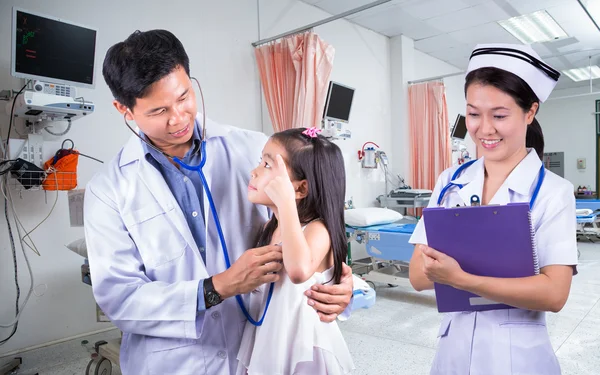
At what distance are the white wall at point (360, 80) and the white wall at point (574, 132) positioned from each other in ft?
17.7

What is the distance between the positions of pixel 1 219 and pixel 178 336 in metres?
2.68

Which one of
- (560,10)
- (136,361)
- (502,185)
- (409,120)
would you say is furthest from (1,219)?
(560,10)

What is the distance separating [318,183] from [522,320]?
618 mm

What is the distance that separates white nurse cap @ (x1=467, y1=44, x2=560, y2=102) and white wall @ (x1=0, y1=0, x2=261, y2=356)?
311 centimetres

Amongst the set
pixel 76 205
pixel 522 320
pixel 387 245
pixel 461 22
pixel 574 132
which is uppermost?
pixel 461 22

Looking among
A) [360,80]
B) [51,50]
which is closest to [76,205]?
[51,50]

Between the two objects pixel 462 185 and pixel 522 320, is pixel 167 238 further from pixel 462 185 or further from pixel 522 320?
pixel 522 320

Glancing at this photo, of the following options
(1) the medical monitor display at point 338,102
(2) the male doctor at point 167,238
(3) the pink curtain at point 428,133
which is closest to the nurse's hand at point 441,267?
(2) the male doctor at point 167,238

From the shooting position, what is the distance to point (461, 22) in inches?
232

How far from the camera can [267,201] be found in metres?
1.08

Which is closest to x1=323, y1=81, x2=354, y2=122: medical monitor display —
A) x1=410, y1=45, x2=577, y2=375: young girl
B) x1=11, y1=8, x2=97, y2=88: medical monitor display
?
x1=11, y1=8, x2=97, y2=88: medical monitor display

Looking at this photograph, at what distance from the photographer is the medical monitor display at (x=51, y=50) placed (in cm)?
263

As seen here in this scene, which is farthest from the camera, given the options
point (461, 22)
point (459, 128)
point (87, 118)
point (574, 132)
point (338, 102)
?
point (574, 132)

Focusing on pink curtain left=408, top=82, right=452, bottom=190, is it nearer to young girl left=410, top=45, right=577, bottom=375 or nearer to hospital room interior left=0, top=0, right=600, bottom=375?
hospital room interior left=0, top=0, right=600, bottom=375
